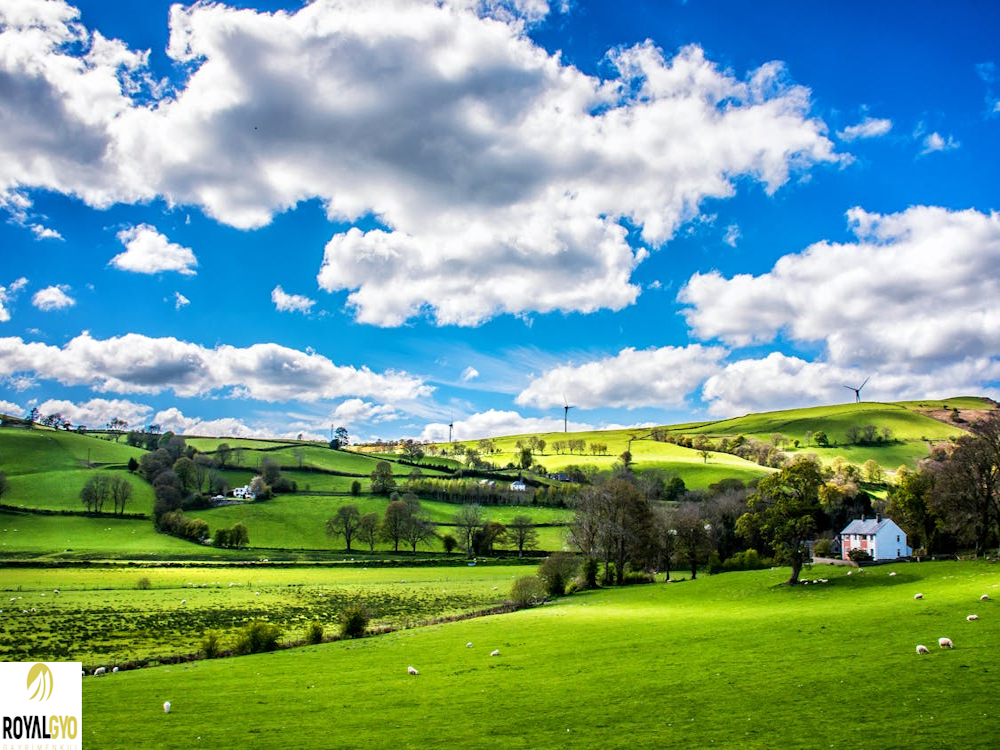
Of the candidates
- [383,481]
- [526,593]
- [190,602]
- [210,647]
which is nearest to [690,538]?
[526,593]

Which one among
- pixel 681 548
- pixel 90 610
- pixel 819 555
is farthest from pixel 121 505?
pixel 819 555

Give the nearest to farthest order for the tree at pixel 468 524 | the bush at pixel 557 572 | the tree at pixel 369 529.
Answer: the bush at pixel 557 572
the tree at pixel 369 529
the tree at pixel 468 524

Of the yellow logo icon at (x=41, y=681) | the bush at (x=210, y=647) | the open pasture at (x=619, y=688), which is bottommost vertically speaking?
the bush at (x=210, y=647)

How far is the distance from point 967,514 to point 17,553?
425ft

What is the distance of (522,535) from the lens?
120 meters

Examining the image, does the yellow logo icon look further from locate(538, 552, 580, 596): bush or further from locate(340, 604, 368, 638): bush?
locate(538, 552, 580, 596): bush

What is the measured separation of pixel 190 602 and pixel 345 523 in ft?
210

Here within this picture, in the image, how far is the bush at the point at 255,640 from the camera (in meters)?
37.9

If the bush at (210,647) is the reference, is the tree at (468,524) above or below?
below

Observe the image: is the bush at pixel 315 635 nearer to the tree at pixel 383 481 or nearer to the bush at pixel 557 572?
the bush at pixel 557 572

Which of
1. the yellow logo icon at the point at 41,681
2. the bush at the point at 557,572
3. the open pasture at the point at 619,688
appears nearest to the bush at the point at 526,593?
the bush at the point at 557,572

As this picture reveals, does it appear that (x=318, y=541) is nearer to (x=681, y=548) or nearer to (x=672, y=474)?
(x=681, y=548)

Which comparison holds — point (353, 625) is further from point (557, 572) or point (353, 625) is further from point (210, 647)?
point (557, 572)

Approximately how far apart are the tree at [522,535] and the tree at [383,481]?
150 feet
